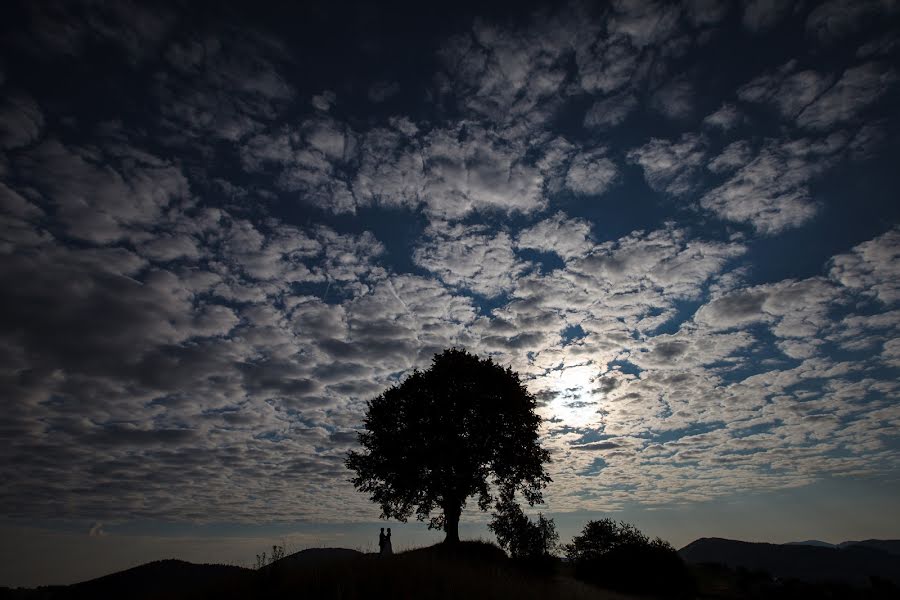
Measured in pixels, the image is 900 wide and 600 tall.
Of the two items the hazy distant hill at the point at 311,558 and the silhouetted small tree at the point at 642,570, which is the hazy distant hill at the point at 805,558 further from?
the hazy distant hill at the point at 311,558

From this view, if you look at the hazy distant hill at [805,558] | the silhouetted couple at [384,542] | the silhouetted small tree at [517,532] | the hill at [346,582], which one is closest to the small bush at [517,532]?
the silhouetted small tree at [517,532]

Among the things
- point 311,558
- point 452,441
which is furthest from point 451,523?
point 311,558

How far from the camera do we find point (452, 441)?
31.3 meters

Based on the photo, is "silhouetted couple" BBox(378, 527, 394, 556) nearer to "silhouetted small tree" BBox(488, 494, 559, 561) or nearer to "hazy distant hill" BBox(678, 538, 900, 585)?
"silhouetted small tree" BBox(488, 494, 559, 561)

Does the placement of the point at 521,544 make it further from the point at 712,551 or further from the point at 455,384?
the point at 712,551

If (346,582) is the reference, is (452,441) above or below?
above

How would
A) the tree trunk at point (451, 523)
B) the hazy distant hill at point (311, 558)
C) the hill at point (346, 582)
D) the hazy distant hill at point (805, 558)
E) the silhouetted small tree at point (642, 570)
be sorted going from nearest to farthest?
the hill at point (346, 582), the hazy distant hill at point (311, 558), the silhouetted small tree at point (642, 570), the tree trunk at point (451, 523), the hazy distant hill at point (805, 558)

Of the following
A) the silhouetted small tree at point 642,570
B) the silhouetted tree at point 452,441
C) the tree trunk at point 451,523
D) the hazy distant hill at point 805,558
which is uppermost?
the silhouetted tree at point 452,441

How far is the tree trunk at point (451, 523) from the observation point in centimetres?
3084

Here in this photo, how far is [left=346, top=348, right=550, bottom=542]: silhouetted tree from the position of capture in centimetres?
3150

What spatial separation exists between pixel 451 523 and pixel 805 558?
138 m

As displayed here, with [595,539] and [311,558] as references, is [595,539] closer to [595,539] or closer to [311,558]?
[595,539]

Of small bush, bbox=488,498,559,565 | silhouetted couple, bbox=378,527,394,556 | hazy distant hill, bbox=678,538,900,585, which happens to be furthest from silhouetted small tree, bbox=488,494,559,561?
hazy distant hill, bbox=678,538,900,585

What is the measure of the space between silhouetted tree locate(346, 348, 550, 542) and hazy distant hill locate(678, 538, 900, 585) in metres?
91.4
